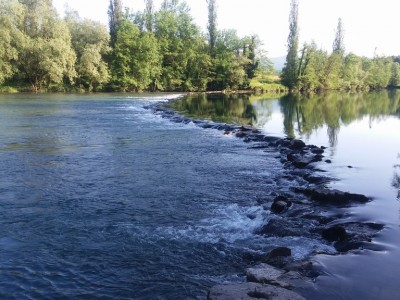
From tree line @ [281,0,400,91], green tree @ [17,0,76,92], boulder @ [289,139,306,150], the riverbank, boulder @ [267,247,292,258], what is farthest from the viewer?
tree line @ [281,0,400,91]

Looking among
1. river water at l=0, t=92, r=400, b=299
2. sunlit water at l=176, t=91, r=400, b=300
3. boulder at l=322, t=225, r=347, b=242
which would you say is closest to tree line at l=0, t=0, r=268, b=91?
sunlit water at l=176, t=91, r=400, b=300

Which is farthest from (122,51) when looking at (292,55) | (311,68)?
(311,68)

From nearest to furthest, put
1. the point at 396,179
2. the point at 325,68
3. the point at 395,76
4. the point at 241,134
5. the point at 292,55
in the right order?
the point at 396,179, the point at 241,134, the point at 292,55, the point at 325,68, the point at 395,76

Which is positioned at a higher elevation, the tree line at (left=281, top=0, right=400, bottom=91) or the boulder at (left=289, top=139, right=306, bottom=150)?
the tree line at (left=281, top=0, right=400, bottom=91)

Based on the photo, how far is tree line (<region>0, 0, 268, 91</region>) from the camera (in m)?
69.6

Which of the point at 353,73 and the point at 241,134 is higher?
the point at 353,73

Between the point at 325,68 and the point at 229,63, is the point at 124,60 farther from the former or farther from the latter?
the point at 325,68

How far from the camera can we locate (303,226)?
1085 cm

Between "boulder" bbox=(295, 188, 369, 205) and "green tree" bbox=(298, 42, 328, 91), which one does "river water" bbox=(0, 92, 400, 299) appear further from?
"green tree" bbox=(298, 42, 328, 91)

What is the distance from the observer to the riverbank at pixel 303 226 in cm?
745

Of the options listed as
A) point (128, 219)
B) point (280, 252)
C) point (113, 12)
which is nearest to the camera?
point (280, 252)

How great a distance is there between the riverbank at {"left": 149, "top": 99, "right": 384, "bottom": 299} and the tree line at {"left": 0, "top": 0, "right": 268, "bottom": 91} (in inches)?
2545

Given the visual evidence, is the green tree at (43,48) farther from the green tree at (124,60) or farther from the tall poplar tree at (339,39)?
the tall poplar tree at (339,39)

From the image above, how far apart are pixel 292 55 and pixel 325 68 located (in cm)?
1555
